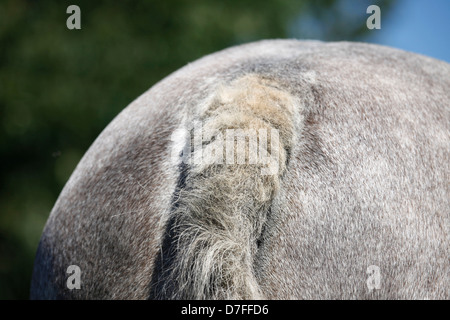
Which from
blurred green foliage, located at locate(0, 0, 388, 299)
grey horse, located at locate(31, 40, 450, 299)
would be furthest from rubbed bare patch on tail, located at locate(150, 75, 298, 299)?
blurred green foliage, located at locate(0, 0, 388, 299)

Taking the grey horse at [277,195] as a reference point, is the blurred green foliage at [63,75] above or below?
above

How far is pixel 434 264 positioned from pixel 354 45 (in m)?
1.22

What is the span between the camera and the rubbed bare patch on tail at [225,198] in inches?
62.6

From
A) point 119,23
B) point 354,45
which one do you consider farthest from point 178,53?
point 354,45

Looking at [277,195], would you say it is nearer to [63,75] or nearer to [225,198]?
[225,198]

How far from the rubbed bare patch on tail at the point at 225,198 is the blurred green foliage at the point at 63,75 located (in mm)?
7949

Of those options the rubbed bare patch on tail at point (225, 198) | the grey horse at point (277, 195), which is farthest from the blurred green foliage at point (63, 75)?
the rubbed bare patch on tail at point (225, 198)

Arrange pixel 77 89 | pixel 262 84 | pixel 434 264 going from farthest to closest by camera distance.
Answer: pixel 77 89, pixel 262 84, pixel 434 264

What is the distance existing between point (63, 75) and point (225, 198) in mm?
9048

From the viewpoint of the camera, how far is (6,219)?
9289mm

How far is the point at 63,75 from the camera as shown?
999 cm

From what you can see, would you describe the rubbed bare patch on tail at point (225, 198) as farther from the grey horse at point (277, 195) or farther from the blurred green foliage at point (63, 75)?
the blurred green foliage at point (63, 75)

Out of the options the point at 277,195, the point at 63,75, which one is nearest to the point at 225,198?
the point at 277,195
